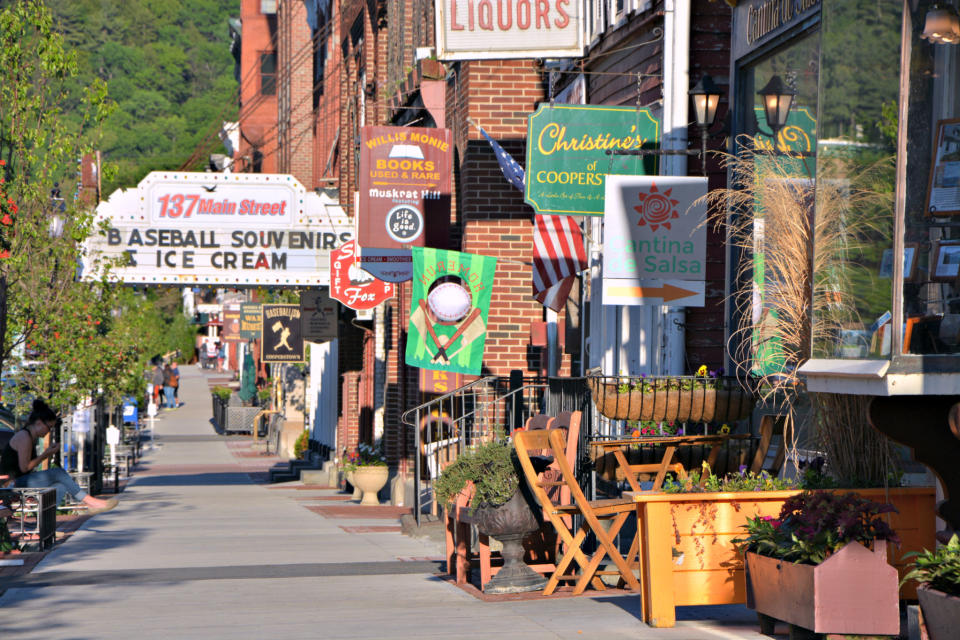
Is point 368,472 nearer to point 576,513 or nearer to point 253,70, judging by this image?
point 576,513

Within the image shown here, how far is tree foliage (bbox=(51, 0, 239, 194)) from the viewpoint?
10612cm

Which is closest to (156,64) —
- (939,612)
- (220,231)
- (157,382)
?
(157,382)

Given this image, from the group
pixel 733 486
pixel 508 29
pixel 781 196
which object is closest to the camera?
pixel 781 196

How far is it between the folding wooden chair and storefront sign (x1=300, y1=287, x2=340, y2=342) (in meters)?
17.7

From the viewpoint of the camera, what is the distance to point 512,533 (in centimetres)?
875

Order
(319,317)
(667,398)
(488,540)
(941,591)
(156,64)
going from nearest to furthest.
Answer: (941,591), (667,398), (488,540), (319,317), (156,64)

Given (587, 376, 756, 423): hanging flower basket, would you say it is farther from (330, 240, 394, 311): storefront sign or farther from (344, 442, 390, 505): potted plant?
(344, 442, 390, 505): potted plant

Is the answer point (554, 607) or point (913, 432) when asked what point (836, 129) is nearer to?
point (913, 432)

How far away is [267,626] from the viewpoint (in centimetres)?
773

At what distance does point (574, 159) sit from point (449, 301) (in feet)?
9.10

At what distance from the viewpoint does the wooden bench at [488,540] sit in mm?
9125

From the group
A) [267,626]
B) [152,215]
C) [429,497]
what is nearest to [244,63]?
[152,215]

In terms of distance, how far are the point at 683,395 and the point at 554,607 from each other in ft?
5.07

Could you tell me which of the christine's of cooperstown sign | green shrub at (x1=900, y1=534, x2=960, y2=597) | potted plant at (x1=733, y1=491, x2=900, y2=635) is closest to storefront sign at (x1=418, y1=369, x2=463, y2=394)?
the christine's of cooperstown sign
